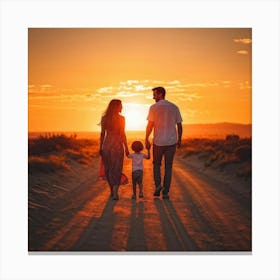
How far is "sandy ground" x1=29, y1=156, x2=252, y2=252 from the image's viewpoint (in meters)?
7.06

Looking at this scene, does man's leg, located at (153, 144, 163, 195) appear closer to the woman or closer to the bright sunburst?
the bright sunburst

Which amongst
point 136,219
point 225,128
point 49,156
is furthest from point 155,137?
point 49,156

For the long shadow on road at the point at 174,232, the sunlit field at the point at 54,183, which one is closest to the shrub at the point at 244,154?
the sunlit field at the point at 54,183

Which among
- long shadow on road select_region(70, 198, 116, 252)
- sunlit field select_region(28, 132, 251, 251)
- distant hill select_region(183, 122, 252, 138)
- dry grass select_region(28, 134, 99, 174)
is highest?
distant hill select_region(183, 122, 252, 138)

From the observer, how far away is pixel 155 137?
34.6 feet

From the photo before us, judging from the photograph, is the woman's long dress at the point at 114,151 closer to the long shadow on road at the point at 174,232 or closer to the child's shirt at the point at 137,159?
the child's shirt at the point at 137,159

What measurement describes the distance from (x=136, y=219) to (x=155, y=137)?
2.85 meters

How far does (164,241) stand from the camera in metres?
7.05

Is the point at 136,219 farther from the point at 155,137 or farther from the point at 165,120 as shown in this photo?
the point at 165,120

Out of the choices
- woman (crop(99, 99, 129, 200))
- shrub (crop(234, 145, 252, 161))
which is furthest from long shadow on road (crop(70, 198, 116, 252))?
shrub (crop(234, 145, 252, 161))

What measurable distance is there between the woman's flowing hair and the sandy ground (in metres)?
1.80

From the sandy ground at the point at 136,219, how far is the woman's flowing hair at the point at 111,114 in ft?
5.91

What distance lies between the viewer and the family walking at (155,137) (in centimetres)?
1035
